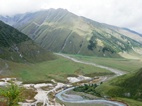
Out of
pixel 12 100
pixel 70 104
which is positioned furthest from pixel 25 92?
pixel 12 100

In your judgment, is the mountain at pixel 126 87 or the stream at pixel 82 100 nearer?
the stream at pixel 82 100

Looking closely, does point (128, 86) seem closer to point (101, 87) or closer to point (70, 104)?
point (101, 87)

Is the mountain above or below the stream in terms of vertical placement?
above

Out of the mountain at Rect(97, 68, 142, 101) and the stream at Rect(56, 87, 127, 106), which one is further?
the mountain at Rect(97, 68, 142, 101)

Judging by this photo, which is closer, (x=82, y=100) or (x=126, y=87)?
(x=82, y=100)

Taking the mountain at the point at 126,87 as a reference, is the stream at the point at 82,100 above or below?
below

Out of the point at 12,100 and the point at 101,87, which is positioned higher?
the point at 12,100

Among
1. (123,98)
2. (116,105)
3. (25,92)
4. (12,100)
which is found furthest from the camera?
(25,92)

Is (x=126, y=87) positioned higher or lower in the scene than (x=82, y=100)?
higher
